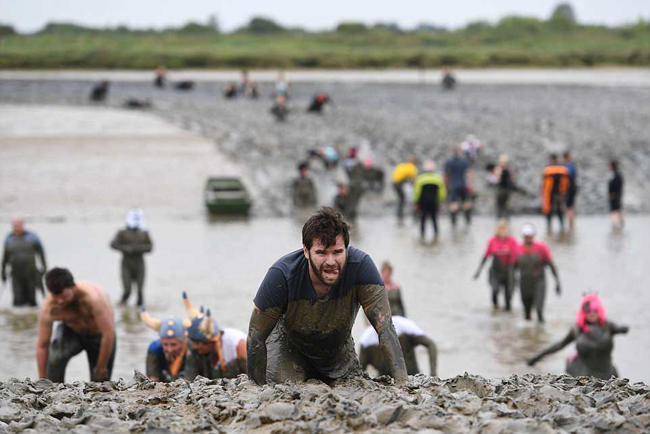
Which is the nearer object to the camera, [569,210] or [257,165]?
[569,210]

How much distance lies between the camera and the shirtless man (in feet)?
33.9

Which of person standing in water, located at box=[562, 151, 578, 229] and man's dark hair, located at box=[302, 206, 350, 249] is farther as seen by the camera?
person standing in water, located at box=[562, 151, 578, 229]

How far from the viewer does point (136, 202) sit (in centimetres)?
3005

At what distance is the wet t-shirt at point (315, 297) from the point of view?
702 cm

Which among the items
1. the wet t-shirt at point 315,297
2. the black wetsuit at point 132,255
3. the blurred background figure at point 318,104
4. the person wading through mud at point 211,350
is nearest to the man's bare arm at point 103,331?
the person wading through mud at point 211,350

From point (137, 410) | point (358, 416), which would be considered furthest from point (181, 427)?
point (358, 416)

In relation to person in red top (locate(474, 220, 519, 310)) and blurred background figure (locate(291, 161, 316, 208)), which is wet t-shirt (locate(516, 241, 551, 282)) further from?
blurred background figure (locate(291, 161, 316, 208))

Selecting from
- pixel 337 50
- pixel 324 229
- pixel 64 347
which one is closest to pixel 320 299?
pixel 324 229

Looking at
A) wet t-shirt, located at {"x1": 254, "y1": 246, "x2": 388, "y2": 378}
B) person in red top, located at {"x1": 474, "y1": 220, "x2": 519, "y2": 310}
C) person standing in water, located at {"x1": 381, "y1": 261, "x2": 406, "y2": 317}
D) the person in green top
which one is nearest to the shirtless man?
wet t-shirt, located at {"x1": 254, "y1": 246, "x2": 388, "y2": 378}

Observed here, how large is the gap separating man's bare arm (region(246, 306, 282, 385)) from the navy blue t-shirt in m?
19.1

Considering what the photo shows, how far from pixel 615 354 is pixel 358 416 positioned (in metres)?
8.69

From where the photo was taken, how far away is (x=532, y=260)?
16.9m

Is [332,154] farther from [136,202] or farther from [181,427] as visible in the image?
[181,427]

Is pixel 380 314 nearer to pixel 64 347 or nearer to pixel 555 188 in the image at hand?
pixel 64 347
